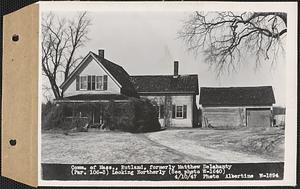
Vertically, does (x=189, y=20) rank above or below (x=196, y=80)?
above

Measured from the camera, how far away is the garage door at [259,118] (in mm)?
954

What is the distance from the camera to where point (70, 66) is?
3.13 ft

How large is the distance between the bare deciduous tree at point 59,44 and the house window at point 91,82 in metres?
0.04

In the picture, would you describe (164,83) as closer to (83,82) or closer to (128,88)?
(128,88)

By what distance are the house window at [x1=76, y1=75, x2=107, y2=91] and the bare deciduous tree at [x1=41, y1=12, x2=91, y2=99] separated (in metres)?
0.04

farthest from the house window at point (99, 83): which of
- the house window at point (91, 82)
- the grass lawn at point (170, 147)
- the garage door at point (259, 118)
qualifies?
the garage door at point (259, 118)

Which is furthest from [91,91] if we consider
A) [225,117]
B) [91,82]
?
[225,117]

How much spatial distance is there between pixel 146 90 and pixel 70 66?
0.60ft

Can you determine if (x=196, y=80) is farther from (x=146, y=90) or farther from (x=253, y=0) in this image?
(x=253, y=0)

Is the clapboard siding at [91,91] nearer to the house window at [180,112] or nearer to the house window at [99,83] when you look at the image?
the house window at [99,83]

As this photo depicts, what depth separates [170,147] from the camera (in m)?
0.96

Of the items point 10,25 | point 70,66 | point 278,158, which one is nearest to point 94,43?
point 70,66

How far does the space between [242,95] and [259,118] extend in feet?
0.22

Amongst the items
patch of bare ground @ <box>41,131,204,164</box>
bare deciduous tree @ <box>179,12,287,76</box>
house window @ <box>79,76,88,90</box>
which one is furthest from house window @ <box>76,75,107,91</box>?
bare deciduous tree @ <box>179,12,287,76</box>
